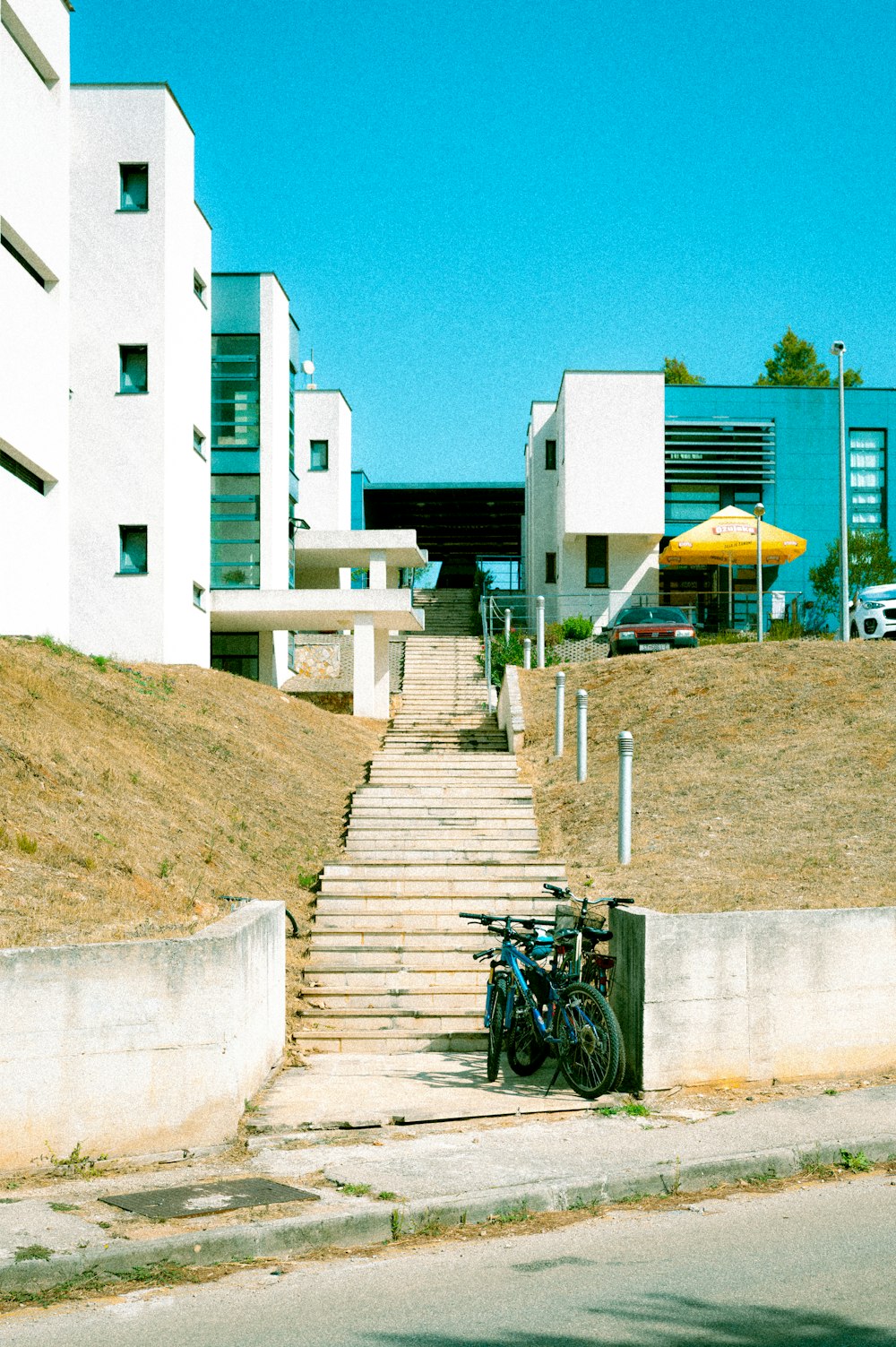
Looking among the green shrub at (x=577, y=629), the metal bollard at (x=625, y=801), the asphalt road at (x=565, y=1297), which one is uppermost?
the green shrub at (x=577, y=629)

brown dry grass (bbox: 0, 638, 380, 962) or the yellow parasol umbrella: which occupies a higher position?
the yellow parasol umbrella

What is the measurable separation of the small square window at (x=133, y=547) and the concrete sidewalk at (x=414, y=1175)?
59.4 ft

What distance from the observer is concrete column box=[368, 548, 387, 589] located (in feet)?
117

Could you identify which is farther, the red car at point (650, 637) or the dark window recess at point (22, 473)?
the red car at point (650, 637)

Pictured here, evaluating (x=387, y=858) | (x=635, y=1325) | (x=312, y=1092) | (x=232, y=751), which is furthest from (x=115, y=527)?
(x=635, y=1325)

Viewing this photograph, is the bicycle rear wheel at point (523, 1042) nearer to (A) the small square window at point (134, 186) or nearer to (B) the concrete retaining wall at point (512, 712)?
(B) the concrete retaining wall at point (512, 712)

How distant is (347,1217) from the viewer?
5.77m

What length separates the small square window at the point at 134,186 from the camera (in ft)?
81.1

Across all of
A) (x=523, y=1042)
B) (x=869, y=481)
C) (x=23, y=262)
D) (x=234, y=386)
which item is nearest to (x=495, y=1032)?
(x=523, y=1042)

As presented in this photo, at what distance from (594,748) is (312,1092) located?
13008 millimetres

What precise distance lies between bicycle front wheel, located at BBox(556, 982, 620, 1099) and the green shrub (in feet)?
78.0

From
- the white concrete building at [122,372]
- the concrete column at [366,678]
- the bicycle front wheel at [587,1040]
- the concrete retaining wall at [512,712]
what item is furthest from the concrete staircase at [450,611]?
the bicycle front wheel at [587,1040]

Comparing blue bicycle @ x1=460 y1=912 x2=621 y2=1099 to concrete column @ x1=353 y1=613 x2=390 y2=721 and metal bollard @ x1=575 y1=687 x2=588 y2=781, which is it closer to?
metal bollard @ x1=575 y1=687 x2=588 y2=781

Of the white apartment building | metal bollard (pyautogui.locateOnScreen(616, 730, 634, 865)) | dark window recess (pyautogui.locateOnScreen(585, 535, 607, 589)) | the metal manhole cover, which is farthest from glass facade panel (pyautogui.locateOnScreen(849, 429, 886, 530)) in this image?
the metal manhole cover
